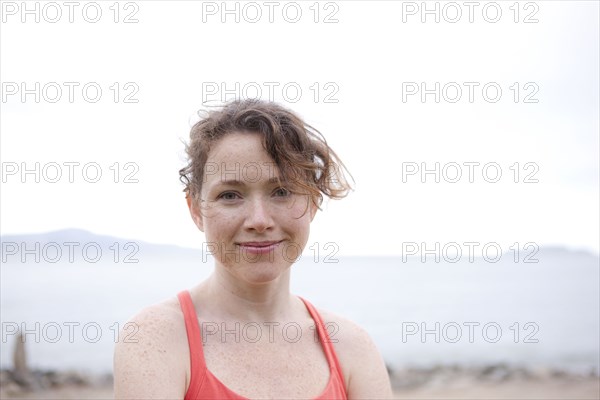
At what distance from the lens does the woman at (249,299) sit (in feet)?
5.91

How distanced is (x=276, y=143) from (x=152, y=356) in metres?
0.71

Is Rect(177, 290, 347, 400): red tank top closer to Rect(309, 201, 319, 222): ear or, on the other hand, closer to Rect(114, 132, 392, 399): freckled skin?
Rect(114, 132, 392, 399): freckled skin

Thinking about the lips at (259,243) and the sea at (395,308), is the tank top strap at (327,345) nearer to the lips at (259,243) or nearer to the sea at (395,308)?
the lips at (259,243)

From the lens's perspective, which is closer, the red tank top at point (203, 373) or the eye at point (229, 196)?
the red tank top at point (203, 373)

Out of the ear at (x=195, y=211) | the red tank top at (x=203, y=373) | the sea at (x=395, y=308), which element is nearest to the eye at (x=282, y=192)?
the ear at (x=195, y=211)

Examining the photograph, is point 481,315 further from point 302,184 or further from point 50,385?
point 302,184

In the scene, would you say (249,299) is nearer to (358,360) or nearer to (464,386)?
(358,360)

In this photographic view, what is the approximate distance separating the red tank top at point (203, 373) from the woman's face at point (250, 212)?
0.19m

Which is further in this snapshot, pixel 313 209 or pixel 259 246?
pixel 313 209

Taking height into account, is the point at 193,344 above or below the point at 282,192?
below

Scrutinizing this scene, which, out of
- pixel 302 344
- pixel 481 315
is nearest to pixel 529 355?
pixel 481 315

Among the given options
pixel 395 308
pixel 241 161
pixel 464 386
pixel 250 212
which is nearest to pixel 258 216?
pixel 250 212

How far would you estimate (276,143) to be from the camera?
1939 mm

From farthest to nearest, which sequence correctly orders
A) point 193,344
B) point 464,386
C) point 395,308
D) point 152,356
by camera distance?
point 395,308 < point 464,386 < point 193,344 < point 152,356
